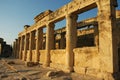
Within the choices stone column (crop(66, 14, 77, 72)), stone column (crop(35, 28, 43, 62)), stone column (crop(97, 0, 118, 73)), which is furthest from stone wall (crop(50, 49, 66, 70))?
stone column (crop(97, 0, 118, 73))

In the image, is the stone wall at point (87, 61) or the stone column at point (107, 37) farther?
the stone wall at point (87, 61)

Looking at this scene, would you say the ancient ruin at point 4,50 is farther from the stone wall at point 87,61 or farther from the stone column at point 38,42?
the stone wall at point 87,61

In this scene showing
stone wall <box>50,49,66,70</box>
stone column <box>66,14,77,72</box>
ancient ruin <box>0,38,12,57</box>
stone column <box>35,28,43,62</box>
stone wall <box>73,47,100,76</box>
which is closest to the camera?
stone wall <box>73,47,100,76</box>

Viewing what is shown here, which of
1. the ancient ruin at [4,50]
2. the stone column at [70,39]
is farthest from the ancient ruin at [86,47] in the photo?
the ancient ruin at [4,50]

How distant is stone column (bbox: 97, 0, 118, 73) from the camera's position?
602 cm

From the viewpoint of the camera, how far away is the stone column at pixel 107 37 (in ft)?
19.8

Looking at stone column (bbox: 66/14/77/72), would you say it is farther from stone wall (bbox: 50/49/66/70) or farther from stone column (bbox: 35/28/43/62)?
stone column (bbox: 35/28/43/62)

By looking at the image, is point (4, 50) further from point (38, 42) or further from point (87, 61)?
point (87, 61)

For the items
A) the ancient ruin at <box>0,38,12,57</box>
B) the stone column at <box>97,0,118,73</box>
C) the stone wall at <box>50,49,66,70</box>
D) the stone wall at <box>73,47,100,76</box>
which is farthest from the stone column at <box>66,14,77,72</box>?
the ancient ruin at <box>0,38,12,57</box>

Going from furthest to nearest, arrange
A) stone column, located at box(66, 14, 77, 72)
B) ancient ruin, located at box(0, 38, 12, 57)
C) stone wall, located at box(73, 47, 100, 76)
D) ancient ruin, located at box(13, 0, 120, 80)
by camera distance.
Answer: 1. ancient ruin, located at box(0, 38, 12, 57)
2. stone column, located at box(66, 14, 77, 72)
3. stone wall, located at box(73, 47, 100, 76)
4. ancient ruin, located at box(13, 0, 120, 80)

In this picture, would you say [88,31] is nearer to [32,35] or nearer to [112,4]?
[32,35]

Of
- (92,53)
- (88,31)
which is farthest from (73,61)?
(88,31)

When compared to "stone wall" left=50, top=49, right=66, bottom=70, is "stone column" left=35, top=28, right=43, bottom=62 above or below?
above

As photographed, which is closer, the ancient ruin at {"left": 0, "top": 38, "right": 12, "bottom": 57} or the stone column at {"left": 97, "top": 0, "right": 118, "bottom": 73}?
the stone column at {"left": 97, "top": 0, "right": 118, "bottom": 73}
